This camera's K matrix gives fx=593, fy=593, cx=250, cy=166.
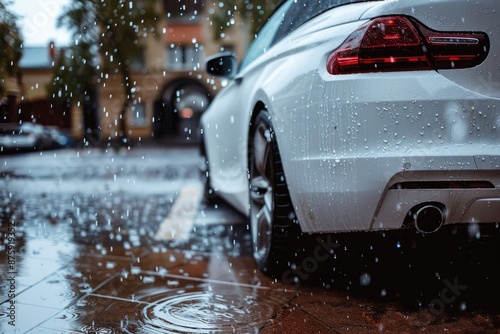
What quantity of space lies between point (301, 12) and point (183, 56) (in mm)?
34423

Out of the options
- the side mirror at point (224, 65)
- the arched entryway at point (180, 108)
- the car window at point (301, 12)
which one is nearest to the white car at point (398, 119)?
the car window at point (301, 12)

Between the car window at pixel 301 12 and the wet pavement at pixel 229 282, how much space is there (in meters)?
1.14

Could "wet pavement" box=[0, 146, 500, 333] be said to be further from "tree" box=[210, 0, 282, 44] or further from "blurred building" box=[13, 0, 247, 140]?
"blurred building" box=[13, 0, 247, 140]

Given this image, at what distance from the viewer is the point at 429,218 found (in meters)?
2.39

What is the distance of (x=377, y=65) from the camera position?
2.44 m

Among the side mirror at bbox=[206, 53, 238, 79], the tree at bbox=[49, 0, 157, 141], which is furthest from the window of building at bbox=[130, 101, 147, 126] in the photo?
the side mirror at bbox=[206, 53, 238, 79]

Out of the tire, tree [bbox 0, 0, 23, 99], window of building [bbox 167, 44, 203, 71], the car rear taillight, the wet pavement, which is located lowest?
the wet pavement

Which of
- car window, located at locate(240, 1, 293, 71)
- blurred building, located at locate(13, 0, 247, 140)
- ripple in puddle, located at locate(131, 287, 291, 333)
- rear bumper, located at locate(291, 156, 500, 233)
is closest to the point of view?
rear bumper, located at locate(291, 156, 500, 233)

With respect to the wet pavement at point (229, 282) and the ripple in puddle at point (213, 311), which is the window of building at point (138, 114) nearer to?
the wet pavement at point (229, 282)

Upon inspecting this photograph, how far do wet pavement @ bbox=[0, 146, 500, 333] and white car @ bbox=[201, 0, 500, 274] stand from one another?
1.00ft

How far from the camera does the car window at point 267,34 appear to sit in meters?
3.85

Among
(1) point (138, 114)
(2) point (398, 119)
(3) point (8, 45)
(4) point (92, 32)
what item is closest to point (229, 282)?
(2) point (398, 119)

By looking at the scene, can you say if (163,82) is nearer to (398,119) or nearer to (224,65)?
(224,65)

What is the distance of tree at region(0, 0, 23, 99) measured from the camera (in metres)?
3.91
